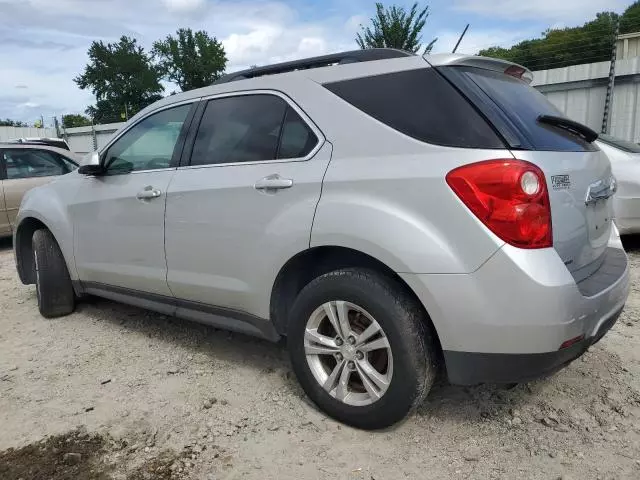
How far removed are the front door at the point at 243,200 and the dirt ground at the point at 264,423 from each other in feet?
1.77

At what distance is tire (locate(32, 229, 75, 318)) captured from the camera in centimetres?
443

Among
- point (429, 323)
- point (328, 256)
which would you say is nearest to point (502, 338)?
point (429, 323)

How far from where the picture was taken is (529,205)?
214cm

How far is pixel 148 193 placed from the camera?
11.3 ft

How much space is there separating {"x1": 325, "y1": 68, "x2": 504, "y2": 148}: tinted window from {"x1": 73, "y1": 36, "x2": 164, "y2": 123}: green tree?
60.0 meters

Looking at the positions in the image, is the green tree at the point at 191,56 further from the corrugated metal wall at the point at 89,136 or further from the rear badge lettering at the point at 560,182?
the rear badge lettering at the point at 560,182

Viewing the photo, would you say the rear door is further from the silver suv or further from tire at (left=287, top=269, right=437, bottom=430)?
tire at (left=287, top=269, right=437, bottom=430)

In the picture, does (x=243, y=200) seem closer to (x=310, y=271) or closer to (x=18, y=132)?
(x=310, y=271)

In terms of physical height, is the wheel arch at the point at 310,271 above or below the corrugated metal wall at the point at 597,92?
below

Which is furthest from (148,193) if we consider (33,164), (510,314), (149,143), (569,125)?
(33,164)

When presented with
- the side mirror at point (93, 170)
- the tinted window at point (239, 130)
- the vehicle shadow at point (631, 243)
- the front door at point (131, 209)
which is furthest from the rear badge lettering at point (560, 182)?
the vehicle shadow at point (631, 243)

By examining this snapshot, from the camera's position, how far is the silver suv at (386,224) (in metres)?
2.16

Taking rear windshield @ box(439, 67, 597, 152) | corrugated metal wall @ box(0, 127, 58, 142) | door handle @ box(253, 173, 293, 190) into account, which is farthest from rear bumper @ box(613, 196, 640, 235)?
corrugated metal wall @ box(0, 127, 58, 142)

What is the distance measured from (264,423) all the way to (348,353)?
61 cm
